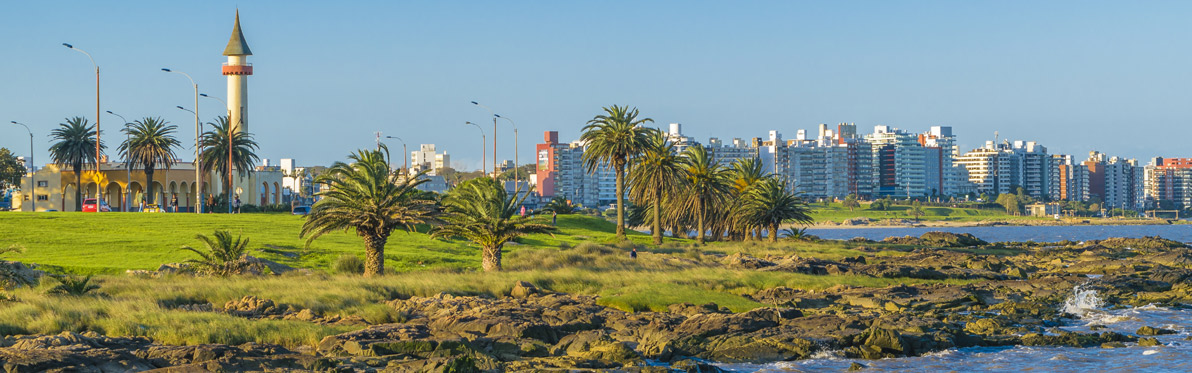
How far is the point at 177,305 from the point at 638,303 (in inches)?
523

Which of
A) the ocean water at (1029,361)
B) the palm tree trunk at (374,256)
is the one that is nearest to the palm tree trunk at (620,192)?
the palm tree trunk at (374,256)

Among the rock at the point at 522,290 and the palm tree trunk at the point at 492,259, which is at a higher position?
the palm tree trunk at the point at 492,259

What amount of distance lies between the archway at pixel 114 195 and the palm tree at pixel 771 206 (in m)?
61.4

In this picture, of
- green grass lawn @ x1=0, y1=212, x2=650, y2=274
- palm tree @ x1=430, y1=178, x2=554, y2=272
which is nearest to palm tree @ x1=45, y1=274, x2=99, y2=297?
green grass lawn @ x1=0, y1=212, x2=650, y2=274

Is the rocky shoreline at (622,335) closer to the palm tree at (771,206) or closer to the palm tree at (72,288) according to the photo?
the palm tree at (72,288)

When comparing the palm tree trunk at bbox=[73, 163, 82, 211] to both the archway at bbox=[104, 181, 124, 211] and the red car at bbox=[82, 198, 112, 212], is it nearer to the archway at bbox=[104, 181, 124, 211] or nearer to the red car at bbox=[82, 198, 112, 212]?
the archway at bbox=[104, 181, 124, 211]

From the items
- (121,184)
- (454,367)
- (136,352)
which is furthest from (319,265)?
(121,184)

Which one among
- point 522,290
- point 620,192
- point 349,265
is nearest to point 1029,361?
point 522,290

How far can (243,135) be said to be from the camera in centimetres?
9075

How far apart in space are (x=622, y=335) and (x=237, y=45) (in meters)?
86.4

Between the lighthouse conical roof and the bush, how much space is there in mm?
68680

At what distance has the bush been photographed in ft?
135

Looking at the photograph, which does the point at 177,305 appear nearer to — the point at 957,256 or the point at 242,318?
the point at 242,318

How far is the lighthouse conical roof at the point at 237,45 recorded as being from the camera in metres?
105
